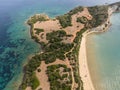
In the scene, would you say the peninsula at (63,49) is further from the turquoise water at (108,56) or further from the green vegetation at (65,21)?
the turquoise water at (108,56)

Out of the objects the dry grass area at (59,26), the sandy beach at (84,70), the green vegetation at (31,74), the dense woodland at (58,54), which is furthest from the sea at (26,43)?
the dry grass area at (59,26)

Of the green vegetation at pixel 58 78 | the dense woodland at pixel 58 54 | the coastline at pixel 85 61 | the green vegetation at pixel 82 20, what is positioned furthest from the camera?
the green vegetation at pixel 82 20

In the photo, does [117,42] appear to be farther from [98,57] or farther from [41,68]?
[41,68]

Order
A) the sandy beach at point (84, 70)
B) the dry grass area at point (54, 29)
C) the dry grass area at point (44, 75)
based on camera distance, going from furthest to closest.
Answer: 1. the dry grass area at point (54, 29)
2. the sandy beach at point (84, 70)
3. the dry grass area at point (44, 75)

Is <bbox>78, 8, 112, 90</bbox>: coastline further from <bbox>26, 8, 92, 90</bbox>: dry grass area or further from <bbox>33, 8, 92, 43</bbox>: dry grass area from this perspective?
<bbox>33, 8, 92, 43</bbox>: dry grass area

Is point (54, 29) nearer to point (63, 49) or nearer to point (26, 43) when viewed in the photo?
point (26, 43)

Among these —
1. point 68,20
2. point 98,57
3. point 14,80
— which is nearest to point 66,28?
point 68,20

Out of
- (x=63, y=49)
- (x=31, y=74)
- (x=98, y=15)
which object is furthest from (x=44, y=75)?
(x=98, y=15)
